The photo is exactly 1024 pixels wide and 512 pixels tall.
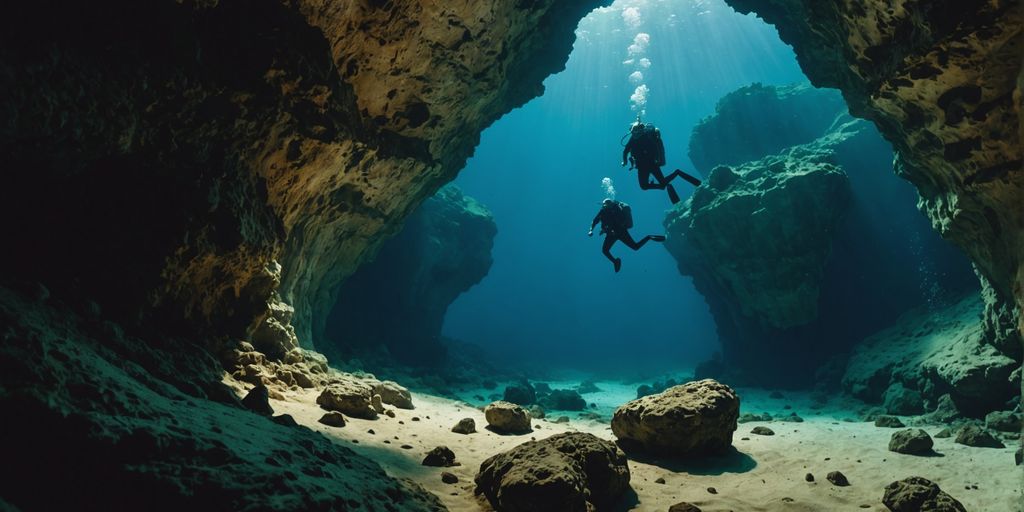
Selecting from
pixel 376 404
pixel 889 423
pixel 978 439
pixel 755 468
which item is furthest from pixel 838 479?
pixel 376 404

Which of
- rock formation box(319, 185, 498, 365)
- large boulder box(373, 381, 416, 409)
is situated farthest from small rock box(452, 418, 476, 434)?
→ rock formation box(319, 185, 498, 365)

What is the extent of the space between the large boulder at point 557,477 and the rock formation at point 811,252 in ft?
61.5

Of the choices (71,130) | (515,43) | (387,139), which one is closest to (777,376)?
(515,43)

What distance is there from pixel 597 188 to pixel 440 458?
425ft

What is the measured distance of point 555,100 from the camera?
85.5 meters

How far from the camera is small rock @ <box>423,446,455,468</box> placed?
559 centimetres

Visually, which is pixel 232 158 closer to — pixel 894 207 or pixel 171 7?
pixel 171 7

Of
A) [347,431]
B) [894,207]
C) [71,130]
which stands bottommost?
[347,431]

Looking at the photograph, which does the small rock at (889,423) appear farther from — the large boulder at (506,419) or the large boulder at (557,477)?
the large boulder at (557,477)

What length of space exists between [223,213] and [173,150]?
96 cm

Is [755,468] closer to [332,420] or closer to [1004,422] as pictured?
[1004,422]

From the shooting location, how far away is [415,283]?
87.7ft

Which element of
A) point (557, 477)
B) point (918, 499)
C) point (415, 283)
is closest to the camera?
point (557, 477)

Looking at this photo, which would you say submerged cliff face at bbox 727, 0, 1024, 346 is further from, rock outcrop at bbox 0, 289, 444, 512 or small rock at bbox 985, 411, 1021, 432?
rock outcrop at bbox 0, 289, 444, 512
